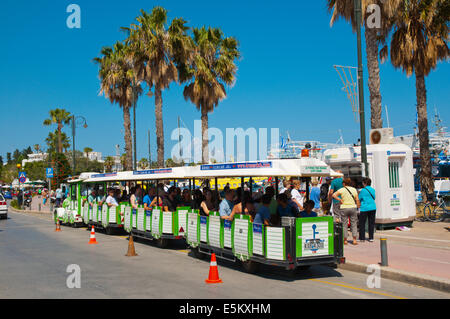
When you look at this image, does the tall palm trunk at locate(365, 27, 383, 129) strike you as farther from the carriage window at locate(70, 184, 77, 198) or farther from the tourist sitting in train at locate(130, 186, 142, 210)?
the carriage window at locate(70, 184, 77, 198)

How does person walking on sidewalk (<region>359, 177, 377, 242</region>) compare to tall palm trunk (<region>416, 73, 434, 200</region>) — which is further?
tall palm trunk (<region>416, 73, 434, 200</region>)

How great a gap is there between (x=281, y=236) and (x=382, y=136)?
8.94 meters

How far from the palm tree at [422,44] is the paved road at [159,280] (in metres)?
13.3

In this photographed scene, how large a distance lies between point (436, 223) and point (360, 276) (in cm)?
912

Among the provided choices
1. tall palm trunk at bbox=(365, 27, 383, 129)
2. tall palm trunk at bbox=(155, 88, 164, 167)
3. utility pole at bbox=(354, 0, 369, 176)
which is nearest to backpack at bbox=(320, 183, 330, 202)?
utility pole at bbox=(354, 0, 369, 176)

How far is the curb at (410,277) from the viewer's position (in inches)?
311

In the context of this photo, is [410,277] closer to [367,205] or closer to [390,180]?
[367,205]

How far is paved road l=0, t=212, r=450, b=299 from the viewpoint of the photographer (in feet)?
25.2

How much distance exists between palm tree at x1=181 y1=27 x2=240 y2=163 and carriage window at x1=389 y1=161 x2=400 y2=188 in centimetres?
1356

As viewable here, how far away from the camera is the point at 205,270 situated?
32.8 ft

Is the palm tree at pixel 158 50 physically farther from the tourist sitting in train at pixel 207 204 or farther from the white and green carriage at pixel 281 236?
the white and green carriage at pixel 281 236

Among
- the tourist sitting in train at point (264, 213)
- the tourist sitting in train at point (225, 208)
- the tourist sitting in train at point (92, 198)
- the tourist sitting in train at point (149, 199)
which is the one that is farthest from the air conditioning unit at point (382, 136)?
the tourist sitting in train at point (92, 198)
